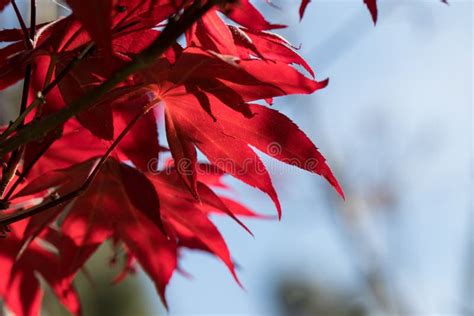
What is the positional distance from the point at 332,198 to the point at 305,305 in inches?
110

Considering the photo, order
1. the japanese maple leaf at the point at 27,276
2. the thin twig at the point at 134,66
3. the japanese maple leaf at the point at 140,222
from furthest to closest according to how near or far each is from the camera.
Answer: the japanese maple leaf at the point at 27,276
the japanese maple leaf at the point at 140,222
the thin twig at the point at 134,66

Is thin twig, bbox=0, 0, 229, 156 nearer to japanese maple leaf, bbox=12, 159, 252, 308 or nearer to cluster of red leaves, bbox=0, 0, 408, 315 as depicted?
cluster of red leaves, bbox=0, 0, 408, 315

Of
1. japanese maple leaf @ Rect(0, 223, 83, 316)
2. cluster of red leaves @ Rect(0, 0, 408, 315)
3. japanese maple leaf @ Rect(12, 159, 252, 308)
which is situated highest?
cluster of red leaves @ Rect(0, 0, 408, 315)

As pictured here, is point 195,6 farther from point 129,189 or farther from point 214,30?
point 129,189

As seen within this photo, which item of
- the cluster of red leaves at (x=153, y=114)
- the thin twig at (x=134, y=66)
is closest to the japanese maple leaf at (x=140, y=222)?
the cluster of red leaves at (x=153, y=114)

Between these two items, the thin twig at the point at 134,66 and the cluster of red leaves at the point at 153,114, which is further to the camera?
the cluster of red leaves at the point at 153,114

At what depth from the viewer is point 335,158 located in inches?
101

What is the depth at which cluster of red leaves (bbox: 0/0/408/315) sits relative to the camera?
488mm

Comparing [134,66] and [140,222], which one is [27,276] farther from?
[134,66]

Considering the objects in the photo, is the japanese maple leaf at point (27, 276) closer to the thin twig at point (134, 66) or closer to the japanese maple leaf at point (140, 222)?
the japanese maple leaf at point (140, 222)

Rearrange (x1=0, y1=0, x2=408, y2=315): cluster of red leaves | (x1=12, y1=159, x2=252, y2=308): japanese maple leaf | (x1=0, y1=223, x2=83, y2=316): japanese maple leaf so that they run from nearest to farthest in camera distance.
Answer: (x1=0, y1=0, x2=408, y2=315): cluster of red leaves, (x1=12, y1=159, x2=252, y2=308): japanese maple leaf, (x1=0, y1=223, x2=83, y2=316): japanese maple leaf

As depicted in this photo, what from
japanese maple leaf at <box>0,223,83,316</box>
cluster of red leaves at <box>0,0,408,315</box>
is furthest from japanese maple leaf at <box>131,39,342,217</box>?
japanese maple leaf at <box>0,223,83,316</box>

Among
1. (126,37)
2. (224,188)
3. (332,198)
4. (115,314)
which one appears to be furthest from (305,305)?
(126,37)

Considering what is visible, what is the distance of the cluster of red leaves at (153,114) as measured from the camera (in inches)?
19.2
